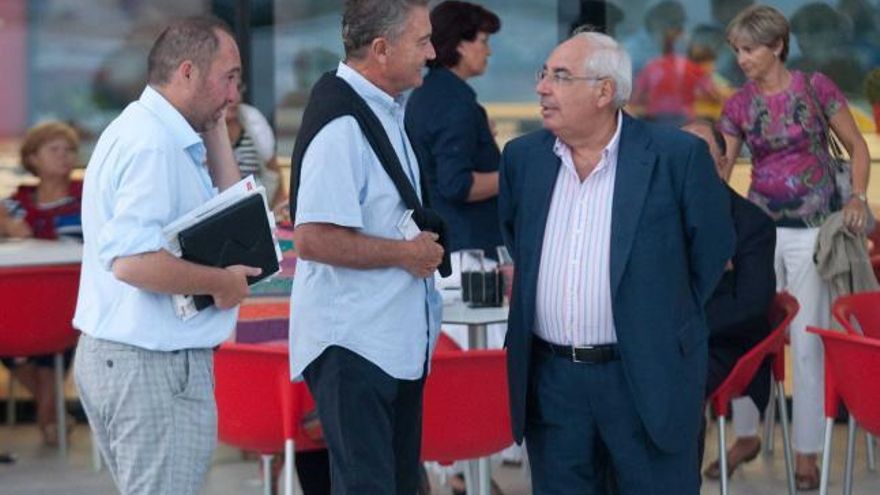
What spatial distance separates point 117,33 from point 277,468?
2748 mm

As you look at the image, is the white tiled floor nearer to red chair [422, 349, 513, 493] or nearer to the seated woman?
the seated woman

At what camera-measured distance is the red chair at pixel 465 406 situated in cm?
539

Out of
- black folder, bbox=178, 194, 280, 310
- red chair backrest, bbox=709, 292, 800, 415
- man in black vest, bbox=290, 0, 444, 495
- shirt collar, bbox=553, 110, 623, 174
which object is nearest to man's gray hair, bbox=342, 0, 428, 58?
man in black vest, bbox=290, 0, 444, 495

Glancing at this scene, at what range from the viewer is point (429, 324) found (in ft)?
15.4

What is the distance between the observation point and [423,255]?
4531 mm

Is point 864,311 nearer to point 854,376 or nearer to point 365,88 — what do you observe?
point 854,376

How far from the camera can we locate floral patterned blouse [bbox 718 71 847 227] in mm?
7074

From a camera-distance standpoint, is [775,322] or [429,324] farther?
[775,322]

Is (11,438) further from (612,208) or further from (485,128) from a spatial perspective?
(612,208)

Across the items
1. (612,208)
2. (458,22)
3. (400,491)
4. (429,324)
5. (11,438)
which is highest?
(458,22)

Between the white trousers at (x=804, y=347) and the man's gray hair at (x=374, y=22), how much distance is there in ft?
9.87

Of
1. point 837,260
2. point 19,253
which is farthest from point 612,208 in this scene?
point 19,253

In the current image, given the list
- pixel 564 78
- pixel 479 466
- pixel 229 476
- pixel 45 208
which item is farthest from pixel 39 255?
pixel 564 78

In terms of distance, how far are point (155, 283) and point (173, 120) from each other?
1.18ft
